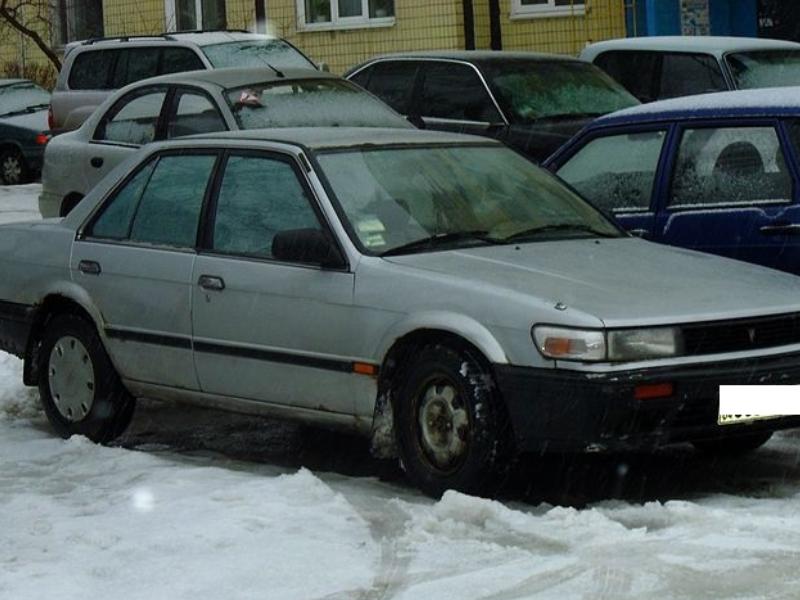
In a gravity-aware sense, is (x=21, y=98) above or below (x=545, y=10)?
below

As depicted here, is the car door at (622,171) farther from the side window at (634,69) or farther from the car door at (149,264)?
the side window at (634,69)

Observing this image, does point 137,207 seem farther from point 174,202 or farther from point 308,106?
point 308,106

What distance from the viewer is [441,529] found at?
706cm

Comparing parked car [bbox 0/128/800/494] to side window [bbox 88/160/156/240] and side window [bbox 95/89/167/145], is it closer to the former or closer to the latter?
side window [bbox 88/160/156/240]

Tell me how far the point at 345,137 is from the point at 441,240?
876 mm

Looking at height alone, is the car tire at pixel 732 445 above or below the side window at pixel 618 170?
below

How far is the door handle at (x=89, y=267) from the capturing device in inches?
369

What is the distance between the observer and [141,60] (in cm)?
1936

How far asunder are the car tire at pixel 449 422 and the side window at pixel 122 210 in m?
2.01

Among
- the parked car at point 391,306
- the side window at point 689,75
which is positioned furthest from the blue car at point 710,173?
the side window at point 689,75

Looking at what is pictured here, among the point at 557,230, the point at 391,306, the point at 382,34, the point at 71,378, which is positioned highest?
the point at 382,34

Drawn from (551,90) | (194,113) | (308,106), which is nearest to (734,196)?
(308,106)

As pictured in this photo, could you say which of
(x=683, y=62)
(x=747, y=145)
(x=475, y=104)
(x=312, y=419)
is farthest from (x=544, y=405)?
(x=683, y=62)

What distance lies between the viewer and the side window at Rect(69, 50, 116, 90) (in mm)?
19594
